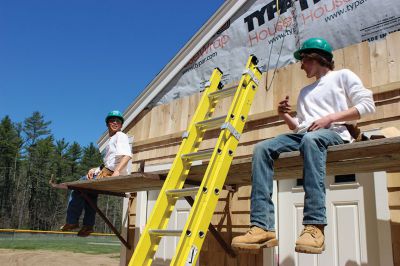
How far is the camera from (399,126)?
4.79 meters

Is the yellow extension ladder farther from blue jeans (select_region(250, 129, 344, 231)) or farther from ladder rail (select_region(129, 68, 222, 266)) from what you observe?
blue jeans (select_region(250, 129, 344, 231))

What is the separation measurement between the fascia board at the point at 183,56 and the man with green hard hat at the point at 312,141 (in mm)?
4089

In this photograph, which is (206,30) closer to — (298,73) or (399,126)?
(298,73)

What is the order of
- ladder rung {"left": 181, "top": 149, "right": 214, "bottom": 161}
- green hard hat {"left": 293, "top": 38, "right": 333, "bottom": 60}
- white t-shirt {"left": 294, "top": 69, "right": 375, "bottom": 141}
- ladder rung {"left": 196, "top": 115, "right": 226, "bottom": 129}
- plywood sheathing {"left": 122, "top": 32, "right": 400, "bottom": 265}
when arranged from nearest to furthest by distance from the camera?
white t-shirt {"left": 294, "top": 69, "right": 375, "bottom": 141}
green hard hat {"left": 293, "top": 38, "right": 333, "bottom": 60}
ladder rung {"left": 181, "top": 149, "right": 214, "bottom": 161}
ladder rung {"left": 196, "top": 115, "right": 226, "bottom": 129}
plywood sheathing {"left": 122, "top": 32, "right": 400, "bottom": 265}

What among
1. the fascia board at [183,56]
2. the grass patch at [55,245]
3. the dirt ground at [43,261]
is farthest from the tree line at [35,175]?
the fascia board at [183,56]

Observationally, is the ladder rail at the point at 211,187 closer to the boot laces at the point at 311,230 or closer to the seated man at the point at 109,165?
the boot laces at the point at 311,230

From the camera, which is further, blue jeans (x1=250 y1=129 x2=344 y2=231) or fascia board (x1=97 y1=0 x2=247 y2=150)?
fascia board (x1=97 y1=0 x2=247 y2=150)

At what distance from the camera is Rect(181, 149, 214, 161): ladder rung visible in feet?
11.7

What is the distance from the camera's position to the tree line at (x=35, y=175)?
2350 inches

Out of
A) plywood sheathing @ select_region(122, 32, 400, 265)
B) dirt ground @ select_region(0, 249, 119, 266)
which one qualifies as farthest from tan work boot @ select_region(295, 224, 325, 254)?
dirt ground @ select_region(0, 249, 119, 266)

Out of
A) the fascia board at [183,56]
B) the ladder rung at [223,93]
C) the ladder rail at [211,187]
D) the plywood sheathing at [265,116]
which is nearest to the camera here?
the ladder rail at [211,187]

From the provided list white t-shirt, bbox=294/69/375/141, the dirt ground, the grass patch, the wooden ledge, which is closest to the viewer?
the wooden ledge

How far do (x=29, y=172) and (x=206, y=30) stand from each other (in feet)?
203

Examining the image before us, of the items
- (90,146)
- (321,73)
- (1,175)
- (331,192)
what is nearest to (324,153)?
(321,73)
